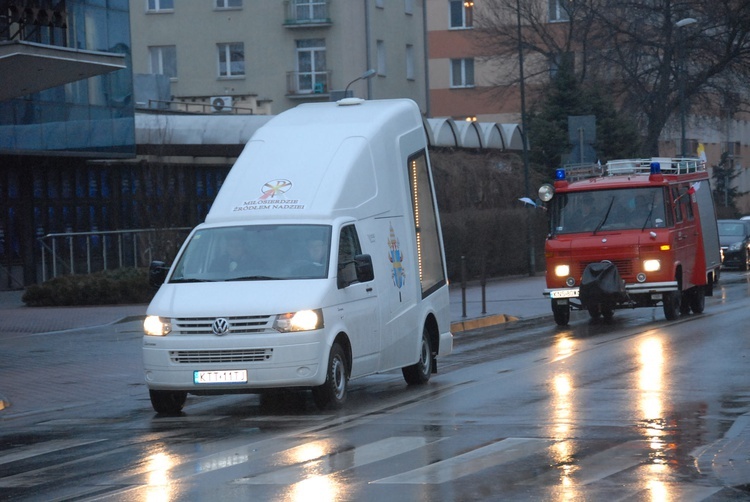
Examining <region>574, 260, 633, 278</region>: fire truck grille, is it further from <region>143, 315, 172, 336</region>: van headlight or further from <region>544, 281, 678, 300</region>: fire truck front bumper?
<region>143, 315, 172, 336</region>: van headlight

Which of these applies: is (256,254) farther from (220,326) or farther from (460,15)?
(460,15)

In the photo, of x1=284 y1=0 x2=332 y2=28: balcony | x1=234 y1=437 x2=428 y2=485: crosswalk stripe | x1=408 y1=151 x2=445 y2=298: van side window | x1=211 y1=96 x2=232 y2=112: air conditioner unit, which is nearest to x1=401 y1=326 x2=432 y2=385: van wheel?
x1=408 y1=151 x2=445 y2=298: van side window

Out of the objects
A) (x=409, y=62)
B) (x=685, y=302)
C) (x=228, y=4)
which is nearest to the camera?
(x=685, y=302)

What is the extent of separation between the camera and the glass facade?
33.9 meters

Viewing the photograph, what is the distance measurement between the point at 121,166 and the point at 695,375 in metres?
28.1

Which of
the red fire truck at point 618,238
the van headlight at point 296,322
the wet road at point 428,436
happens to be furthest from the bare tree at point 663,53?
the van headlight at point 296,322

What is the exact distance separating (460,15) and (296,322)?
2567 inches

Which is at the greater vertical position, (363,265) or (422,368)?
(363,265)

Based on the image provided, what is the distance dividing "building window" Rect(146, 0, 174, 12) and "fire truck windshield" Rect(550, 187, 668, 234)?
3808 centimetres

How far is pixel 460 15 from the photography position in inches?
2977

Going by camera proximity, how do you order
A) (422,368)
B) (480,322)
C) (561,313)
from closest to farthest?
1. (422,368)
2. (561,313)
3. (480,322)

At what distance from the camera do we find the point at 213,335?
12.3 m

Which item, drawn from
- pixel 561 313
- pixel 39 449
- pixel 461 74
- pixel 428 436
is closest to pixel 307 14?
pixel 461 74

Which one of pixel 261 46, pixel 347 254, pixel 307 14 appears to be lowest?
pixel 347 254
